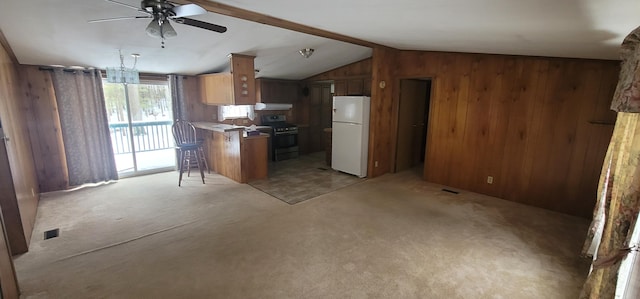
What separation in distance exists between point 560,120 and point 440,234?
2298mm

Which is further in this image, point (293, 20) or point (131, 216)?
point (131, 216)

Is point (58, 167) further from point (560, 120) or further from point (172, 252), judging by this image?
point (560, 120)

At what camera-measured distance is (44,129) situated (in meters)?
4.24

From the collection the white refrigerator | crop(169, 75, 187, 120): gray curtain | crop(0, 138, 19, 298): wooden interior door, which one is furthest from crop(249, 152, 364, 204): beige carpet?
crop(0, 138, 19, 298): wooden interior door

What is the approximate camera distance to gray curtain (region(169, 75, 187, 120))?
5.34 metres

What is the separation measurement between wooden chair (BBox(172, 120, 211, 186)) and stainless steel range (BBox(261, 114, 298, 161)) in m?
1.55

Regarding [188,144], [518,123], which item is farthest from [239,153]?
[518,123]

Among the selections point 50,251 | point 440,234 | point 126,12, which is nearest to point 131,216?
point 50,251

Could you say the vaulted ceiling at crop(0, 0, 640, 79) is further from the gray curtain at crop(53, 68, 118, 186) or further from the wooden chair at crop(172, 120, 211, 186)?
the wooden chair at crop(172, 120, 211, 186)

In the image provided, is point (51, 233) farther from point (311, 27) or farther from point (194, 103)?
point (311, 27)

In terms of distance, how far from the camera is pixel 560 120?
142 inches

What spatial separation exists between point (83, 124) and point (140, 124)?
44.2 inches

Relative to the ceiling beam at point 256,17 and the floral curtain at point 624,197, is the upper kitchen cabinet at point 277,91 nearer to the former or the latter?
the ceiling beam at point 256,17

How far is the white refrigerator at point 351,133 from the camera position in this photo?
16.1 ft
